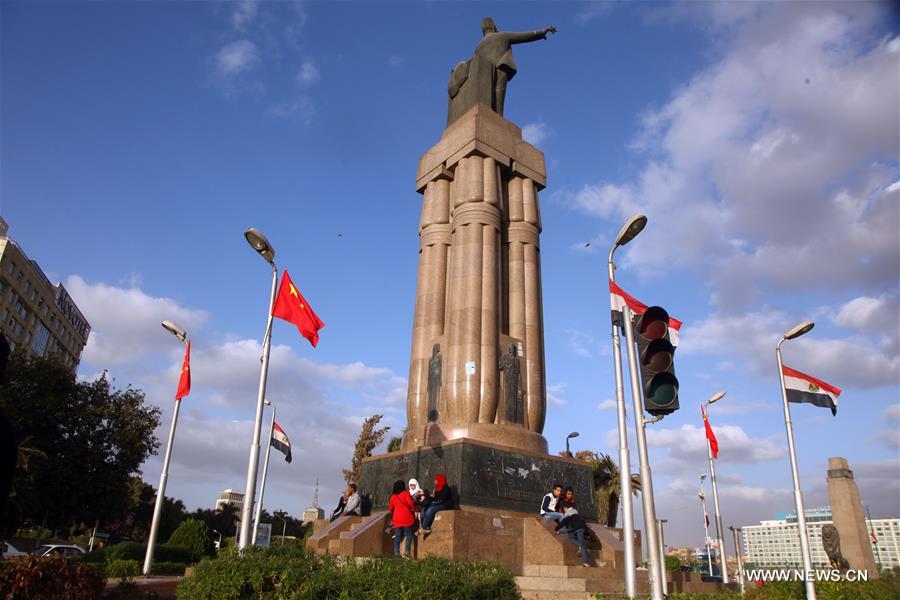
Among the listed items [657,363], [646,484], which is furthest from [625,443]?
[657,363]

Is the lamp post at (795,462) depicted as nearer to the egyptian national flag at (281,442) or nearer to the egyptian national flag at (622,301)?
the egyptian national flag at (622,301)

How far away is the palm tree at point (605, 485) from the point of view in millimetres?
40875

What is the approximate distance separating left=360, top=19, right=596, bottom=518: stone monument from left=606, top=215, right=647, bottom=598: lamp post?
5.05 meters

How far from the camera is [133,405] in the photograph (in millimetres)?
33375

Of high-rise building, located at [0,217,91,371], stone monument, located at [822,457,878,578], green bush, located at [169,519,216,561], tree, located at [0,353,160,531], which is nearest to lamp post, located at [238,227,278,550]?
green bush, located at [169,519,216,561]

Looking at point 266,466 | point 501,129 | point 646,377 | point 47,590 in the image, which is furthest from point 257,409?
point 266,466

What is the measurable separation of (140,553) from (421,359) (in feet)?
49.0

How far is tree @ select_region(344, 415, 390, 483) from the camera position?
36688 mm

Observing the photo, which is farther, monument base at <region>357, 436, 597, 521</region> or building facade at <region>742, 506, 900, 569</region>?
building facade at <region>742, 506, 900, 569</region>

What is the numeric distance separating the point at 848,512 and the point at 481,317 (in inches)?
850

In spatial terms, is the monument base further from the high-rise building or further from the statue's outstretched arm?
the high-rise building

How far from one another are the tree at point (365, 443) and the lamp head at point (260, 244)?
2422cm

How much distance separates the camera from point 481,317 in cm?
1783

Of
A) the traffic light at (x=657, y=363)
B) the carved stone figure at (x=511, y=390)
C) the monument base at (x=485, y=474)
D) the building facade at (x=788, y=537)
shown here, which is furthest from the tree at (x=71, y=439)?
the building facade at (x=788, y=537)
